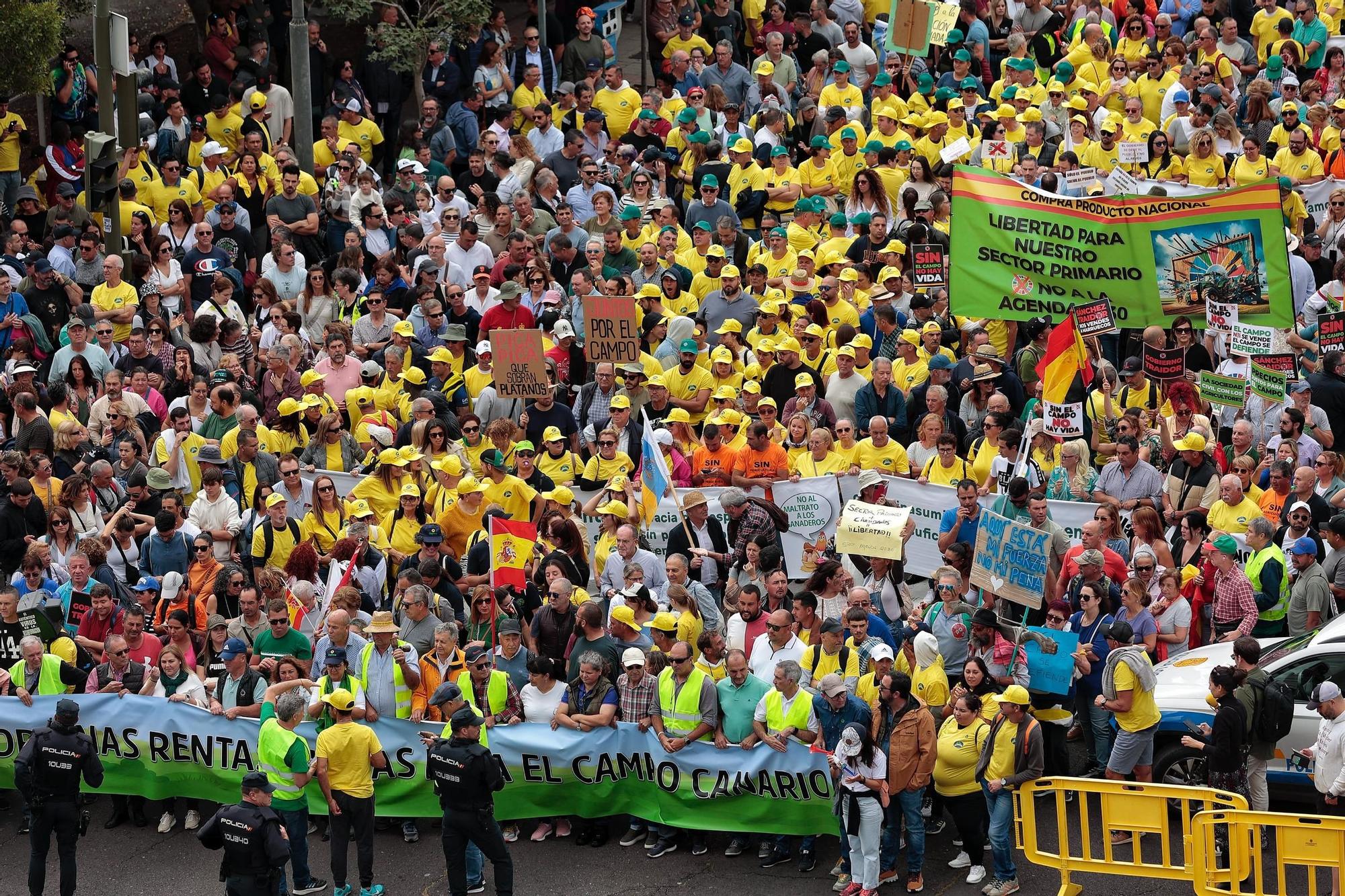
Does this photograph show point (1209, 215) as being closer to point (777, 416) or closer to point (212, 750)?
point (777, 416)

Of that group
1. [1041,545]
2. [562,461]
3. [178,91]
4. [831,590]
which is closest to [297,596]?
[562,461]

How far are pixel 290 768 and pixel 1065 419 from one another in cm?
654

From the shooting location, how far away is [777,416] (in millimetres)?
18828

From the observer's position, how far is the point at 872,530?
1630 centimetres

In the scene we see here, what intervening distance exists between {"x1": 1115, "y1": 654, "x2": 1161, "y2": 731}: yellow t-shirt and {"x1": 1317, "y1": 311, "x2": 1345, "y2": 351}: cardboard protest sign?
508 centimetres

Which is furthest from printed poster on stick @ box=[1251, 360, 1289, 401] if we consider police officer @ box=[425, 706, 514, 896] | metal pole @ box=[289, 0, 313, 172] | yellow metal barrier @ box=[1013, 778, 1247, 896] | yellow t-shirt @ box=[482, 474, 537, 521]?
metal pole @ box=[289, 0, 313, 172]

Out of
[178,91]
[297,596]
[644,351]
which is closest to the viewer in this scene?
[297,596]

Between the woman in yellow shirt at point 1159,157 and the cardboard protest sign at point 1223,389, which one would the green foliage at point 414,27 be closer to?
the woman in yellow shirt at point 1159,157

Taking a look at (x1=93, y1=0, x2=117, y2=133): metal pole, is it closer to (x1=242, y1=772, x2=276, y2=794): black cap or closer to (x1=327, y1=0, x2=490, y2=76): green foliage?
(x1=327, y1=0, x2=490, y2=76): green foliage

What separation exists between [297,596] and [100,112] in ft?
24.1

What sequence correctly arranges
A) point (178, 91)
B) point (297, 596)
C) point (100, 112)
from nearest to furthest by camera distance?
1. point (297, 596)
2. point (100, 112)
3. point (178, 91)

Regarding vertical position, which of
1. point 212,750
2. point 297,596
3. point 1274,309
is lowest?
point 212,750

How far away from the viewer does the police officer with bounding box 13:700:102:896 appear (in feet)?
49.1

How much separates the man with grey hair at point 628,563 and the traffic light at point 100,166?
7.47 m
